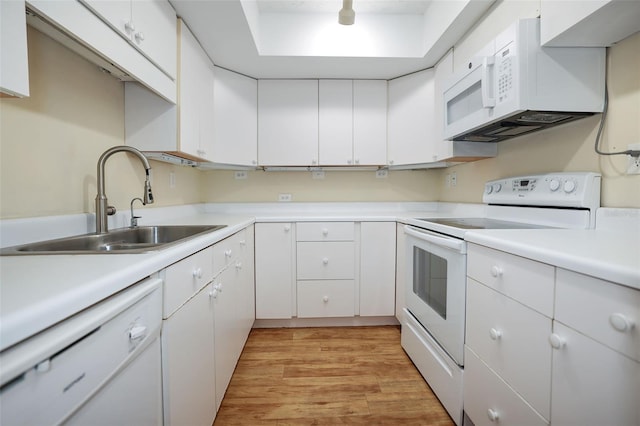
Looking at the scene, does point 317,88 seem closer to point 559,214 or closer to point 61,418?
point 559,214

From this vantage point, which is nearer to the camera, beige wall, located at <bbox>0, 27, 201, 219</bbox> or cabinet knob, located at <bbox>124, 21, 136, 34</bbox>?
beige wall, located at <bbox>0, 27, 201, 219</bbox>

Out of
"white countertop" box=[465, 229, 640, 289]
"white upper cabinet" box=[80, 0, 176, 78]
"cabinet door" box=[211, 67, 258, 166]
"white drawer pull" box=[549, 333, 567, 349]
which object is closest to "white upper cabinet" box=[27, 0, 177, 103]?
"white upper cabinet" box=[80, 0, 176, 78]

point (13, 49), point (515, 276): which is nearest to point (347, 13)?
point (13, 49)

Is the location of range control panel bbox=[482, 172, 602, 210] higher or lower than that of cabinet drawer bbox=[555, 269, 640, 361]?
higher

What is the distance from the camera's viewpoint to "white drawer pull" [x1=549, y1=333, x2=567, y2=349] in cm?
69

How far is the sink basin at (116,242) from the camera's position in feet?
2.68

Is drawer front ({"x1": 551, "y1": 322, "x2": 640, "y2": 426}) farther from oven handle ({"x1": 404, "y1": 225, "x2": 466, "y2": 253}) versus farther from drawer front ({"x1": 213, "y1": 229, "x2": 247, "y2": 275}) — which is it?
drawer front ({"x1": 213, "y1": 229, "x2": 247, "y2": 275})

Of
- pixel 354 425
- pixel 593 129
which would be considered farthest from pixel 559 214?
pixel 354 425

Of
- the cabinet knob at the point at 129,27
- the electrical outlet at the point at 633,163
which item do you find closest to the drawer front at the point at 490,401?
the electrical outlet at the point at 633,163

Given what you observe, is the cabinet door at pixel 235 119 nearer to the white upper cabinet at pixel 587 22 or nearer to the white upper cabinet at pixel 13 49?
the white upper cabinet at pixel 13 49

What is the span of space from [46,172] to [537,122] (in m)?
2.10

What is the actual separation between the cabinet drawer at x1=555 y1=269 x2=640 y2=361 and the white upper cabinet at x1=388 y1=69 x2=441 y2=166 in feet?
5.12

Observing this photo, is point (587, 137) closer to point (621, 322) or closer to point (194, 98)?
point (621, 322)

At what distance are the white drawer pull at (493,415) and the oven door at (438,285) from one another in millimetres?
198
